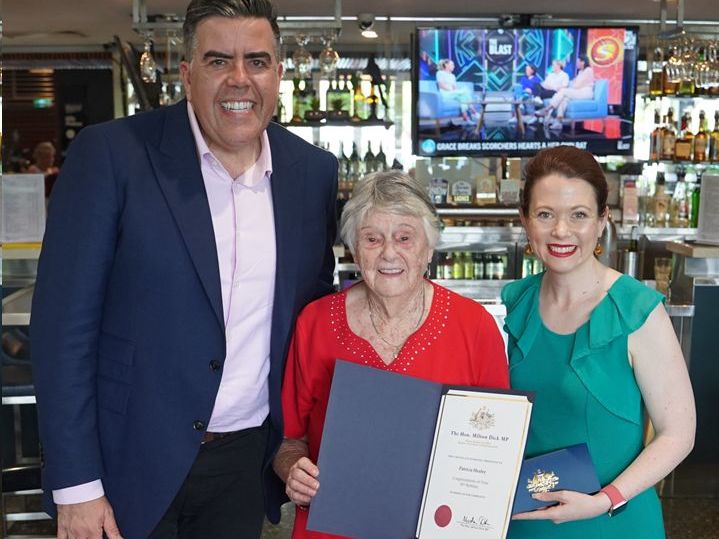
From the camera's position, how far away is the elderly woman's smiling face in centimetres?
189

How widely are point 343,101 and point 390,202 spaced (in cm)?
537

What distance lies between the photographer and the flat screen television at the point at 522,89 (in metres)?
6.66

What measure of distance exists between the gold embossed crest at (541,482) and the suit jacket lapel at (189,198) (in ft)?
2.46

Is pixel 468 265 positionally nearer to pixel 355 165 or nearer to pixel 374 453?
pixel 355 165

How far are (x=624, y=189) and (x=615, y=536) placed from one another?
5.63 metres

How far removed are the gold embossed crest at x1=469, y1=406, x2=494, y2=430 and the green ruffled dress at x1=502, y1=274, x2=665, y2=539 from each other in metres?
0.24

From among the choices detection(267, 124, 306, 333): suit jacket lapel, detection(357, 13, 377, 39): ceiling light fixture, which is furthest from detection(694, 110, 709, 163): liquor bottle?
detection(267, 124, 306, 333): suit jacket lapel

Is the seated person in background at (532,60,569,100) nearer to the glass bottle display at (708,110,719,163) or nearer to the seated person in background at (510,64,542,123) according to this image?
the seated person in background at (510,64,542,123)

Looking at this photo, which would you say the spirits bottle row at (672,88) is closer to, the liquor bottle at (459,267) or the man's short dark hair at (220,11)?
the liquor bottle at (459,267)

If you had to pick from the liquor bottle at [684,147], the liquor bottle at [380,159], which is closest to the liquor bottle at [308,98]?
the liquor bottle at [380,159]

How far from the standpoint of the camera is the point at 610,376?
191 cm

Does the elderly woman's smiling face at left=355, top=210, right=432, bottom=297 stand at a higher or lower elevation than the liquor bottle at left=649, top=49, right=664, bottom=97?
lower

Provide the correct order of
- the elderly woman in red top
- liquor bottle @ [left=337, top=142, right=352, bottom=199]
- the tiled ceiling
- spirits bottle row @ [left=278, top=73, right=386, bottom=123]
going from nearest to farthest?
the elderly woman in red top → the tiled ceiling → spirits bottle row @ [left=278, top=73, right=386, bottom=123] → liquor bottle @ [left=337, top=142, right=352, bottom=199]

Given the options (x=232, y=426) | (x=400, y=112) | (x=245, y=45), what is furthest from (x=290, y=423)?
(x=400, y=112)
